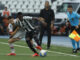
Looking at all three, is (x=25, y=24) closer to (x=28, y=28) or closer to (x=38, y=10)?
(x=28, y=28)

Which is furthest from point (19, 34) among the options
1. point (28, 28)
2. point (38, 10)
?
point (38, 10)

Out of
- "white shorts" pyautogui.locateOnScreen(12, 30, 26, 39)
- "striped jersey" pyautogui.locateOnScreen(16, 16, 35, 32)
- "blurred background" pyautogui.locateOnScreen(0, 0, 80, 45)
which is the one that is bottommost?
"blurred background" pyautogui.locateOnScreen(0, 0, 80, 45)

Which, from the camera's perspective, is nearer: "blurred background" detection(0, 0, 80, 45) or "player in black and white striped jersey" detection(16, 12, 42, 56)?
"player in black and white striped jersey" detection(16, 12, 42, 56)

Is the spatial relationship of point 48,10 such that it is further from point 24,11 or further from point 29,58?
point 24,11

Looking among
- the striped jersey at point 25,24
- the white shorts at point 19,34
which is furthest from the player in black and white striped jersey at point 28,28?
the white shorts at point 19,34

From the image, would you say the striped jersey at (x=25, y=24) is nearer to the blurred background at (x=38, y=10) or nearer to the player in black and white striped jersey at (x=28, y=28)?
the player in black and white striped jersey at (x=28, y=28)

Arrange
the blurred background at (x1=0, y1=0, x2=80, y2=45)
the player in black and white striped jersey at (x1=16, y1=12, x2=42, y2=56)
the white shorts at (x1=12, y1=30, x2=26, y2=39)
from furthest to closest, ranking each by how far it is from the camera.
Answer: the blurred background at (x1=0, y1=0, x2=80, y2=45), the white shorts at (x1=12, y1=30, x2=26, y2=39), the player in black and white striped jersey at (x1=16, y1=12, x2=42, y2=56)

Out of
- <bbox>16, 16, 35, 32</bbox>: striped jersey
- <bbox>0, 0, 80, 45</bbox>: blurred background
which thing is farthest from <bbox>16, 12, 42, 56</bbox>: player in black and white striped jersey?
<bbox>0, 0, 80, 45</bbox>: blurred background

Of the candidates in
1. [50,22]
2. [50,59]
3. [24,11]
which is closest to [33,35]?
[50,59]

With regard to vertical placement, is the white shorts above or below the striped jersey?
below

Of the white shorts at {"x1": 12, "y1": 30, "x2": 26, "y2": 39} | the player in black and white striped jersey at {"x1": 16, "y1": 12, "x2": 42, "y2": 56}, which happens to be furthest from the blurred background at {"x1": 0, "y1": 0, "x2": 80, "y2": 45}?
the player in black and white striped jersey at {"x1": 16, "y1": 12, "x2": 42, "y2": 56}

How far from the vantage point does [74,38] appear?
1523cm

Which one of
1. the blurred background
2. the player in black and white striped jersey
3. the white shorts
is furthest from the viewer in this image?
the blurred background

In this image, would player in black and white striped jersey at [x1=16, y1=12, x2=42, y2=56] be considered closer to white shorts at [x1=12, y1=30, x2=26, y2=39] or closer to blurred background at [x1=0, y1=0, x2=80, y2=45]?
white shorts at [x1=12, y1=30, x2=26, y2=39]
